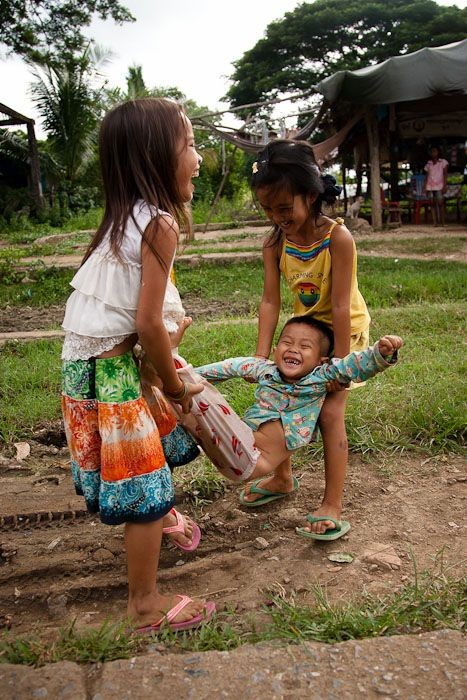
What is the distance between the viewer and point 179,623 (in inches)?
73.3

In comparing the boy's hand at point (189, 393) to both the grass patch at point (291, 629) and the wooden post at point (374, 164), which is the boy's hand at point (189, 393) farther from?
the wooden post at point (374, 164)

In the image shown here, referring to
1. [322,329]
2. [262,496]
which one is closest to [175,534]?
[262,496]

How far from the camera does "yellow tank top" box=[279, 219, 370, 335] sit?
2.38m

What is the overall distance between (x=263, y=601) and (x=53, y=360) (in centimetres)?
271

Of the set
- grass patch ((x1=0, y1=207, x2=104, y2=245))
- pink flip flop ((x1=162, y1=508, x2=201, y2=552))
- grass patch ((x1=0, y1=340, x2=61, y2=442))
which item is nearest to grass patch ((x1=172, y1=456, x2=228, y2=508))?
pink flip flop ((x1=162, y1=508, x2=201, y2=552))

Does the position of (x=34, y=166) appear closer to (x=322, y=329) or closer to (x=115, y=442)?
(x=322, y=329)

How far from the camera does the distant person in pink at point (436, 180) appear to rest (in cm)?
1188

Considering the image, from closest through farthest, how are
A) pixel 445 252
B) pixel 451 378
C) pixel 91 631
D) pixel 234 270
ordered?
pixel 91 631 < pixel 451 378 < pixel 234 270 < pixel 445 252

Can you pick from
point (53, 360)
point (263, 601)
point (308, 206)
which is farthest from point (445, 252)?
point (263, 601)

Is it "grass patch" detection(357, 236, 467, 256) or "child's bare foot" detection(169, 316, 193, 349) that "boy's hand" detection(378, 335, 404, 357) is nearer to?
"child's bare foot" detection(169, 316, 193, 349)

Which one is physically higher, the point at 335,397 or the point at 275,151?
the point at 275,151

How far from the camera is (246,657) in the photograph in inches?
60.4

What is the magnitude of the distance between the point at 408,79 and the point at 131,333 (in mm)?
9922

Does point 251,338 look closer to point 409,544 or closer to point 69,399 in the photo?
point 409,544
